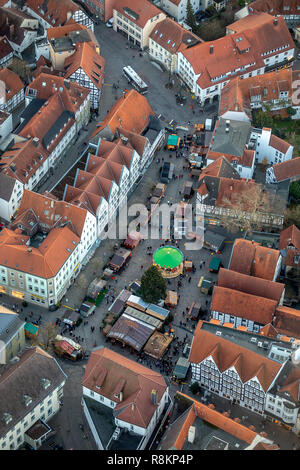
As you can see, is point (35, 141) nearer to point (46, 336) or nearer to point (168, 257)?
point (168, 257)

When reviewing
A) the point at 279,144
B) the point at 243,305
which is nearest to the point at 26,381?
the point at 243,305

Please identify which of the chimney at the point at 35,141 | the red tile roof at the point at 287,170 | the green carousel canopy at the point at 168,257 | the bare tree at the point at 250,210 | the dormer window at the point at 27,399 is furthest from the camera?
the red tile roof at the point at 287,170

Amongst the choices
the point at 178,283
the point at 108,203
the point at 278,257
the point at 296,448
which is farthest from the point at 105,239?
the point at 296,448

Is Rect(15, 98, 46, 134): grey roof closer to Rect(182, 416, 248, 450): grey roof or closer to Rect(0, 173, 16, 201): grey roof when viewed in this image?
Rect(0, 173, 16, 201): grey roof

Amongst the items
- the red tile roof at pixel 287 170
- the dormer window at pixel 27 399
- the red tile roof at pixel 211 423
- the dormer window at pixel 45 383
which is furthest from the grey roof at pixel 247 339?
the red tile roof at pixel 287 170

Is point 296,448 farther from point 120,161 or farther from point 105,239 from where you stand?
point 120,161

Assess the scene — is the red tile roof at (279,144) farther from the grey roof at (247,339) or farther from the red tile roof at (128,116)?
the grey roof at (247,339)
